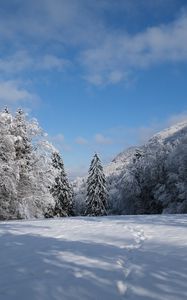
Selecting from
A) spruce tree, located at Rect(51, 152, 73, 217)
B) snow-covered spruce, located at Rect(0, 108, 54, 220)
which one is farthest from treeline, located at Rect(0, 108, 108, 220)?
spruce tree, located at Rect(51, 152, 73, 217)

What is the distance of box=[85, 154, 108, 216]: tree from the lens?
55156 millimetres

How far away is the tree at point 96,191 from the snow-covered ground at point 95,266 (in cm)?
4378

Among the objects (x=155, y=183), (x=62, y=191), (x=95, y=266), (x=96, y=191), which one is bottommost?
(x=95, y=266)

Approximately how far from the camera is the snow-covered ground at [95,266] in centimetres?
631

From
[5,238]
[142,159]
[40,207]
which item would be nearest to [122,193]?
[142,159]

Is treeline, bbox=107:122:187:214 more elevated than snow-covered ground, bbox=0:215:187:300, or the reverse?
treeline, bbox=107:122:187:214

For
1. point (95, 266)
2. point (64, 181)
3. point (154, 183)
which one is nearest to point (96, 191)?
point (64, 181)

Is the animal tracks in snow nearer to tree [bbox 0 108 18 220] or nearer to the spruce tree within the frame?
tree [bbox 0 108 18 220]

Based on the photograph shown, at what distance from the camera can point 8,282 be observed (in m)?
7.11

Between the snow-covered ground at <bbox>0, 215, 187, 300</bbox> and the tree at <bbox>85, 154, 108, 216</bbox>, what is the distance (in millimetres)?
43781

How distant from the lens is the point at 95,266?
25.4 ft

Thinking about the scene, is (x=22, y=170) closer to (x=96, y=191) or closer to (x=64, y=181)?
(x=64, y=181)

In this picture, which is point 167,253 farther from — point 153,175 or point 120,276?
point 153,175

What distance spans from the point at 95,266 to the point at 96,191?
4783cm
